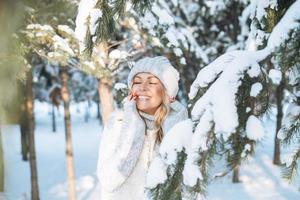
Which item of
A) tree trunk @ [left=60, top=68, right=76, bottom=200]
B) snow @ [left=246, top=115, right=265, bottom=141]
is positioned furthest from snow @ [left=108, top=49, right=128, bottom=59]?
snow @ [left=246, top=115, right=265, bottom=141]

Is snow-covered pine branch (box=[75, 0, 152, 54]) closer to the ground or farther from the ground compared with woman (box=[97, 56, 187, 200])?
farther from the ground

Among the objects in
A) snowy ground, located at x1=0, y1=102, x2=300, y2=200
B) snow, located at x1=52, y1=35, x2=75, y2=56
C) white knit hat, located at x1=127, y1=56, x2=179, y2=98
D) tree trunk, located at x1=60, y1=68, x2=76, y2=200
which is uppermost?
snow, located at x1=52, y1=35, x2=75, y2=56

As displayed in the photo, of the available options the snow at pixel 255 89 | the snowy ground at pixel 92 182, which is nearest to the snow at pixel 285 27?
the snow at pixel 255 89

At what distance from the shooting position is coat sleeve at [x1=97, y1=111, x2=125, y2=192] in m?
2.42

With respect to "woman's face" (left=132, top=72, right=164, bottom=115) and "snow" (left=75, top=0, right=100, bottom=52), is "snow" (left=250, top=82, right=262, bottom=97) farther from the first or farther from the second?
"woman's face" (left=132, top=72, right=164, bottom=115)

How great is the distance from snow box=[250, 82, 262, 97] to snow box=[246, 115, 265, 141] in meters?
0.09

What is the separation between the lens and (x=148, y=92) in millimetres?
2562

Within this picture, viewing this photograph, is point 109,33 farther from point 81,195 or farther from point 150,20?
point 81,195

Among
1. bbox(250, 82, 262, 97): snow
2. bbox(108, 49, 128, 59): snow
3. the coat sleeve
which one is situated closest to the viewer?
bbox(250, 82, 262, 97): snow

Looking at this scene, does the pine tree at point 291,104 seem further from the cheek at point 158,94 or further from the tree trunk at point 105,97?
the tree trunk at point 105,97

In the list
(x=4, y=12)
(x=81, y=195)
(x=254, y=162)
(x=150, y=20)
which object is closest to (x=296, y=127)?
(x=4, y=12)

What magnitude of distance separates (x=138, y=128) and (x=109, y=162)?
0.82 feet

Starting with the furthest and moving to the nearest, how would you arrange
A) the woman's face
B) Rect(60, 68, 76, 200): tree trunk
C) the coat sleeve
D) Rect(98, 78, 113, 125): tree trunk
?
1. Rect(60, 68, 76, 200): tree trunk
2. Rect(98, 78, 113, 125): tree trunk
3. the woman's face
4. the coat sleeve

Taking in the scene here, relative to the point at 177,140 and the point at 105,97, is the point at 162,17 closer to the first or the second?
the point at 105,97
